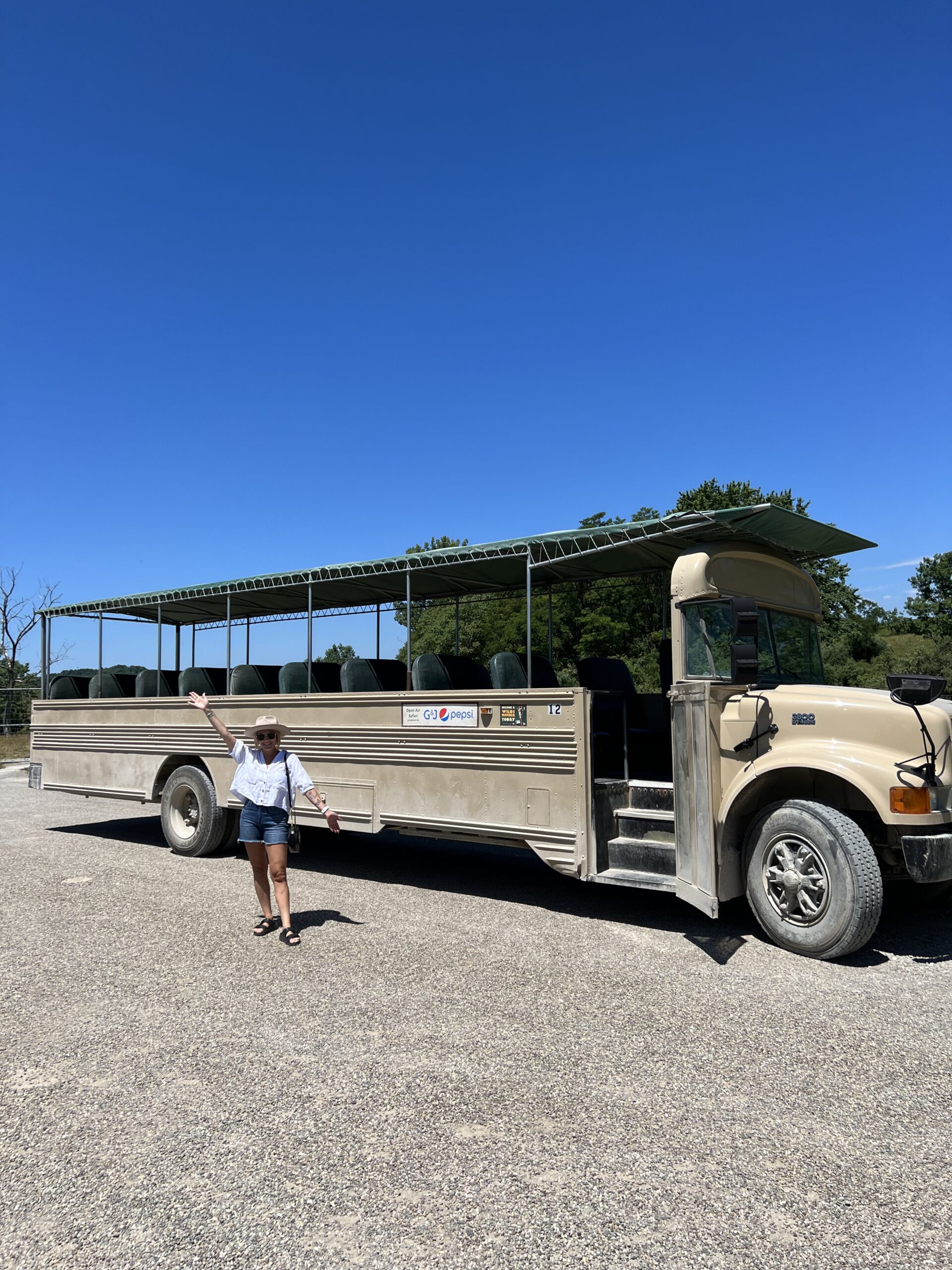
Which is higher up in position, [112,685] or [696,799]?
[112,685]

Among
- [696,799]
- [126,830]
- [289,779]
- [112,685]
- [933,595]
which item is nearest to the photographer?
[696,799]

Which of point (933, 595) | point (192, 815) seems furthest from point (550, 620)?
point (933, 595)

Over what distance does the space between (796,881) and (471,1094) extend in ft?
9.12

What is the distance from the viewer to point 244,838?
20.5 ft

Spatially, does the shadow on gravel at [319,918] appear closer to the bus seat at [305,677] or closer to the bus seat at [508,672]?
the bus seat at [508,672]

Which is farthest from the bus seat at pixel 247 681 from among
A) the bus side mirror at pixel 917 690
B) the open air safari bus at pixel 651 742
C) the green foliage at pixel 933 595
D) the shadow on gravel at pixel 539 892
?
the green foliage at pixel 933 595

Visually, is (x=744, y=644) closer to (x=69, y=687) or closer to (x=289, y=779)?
(x=289, y=779)

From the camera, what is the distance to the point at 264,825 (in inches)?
245

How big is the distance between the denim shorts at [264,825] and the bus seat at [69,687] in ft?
21.7

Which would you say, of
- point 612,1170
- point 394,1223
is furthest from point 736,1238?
point 394,1223

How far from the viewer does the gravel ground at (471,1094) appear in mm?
2764

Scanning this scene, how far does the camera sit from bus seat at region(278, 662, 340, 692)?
30.1 feet

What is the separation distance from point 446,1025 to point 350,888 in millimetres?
3613

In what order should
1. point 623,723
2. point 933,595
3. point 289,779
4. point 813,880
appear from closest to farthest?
point 813,880
point 289,779
point 623,723
point 933,595
